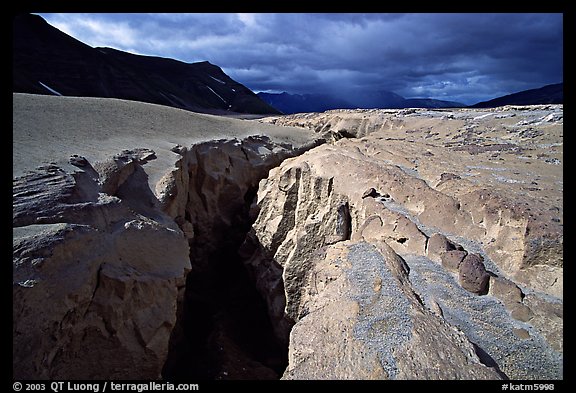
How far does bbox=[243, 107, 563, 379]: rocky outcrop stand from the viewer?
2.66 metres

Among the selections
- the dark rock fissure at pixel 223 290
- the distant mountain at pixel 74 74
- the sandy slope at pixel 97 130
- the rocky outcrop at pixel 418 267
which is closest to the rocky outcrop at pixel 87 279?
the sandy slope at pixel 97 130

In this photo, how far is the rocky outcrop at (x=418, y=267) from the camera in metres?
2.66

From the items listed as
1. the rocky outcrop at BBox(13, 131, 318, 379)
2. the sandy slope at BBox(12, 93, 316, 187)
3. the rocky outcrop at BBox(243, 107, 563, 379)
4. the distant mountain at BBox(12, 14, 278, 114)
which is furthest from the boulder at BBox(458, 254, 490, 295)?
the distant mountain at BBox(12, 14, 278, 114)

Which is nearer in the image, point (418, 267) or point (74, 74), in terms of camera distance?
point (418, 267)

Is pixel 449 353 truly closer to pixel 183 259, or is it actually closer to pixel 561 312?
pixel 561 312

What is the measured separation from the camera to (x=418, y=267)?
12.7 feet

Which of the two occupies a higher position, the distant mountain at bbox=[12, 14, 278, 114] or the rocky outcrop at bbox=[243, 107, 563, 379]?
the distant mountain at bbox=[12, 14, 278, 114]

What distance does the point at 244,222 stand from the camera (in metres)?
10.1

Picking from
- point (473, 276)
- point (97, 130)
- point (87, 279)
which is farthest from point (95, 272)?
point (97, 130)

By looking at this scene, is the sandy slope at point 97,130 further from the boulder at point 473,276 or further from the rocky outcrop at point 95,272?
the boulder at point 473,276

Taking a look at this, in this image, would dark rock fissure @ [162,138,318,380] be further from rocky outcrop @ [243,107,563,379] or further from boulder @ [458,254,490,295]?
boulder @ [458,254,490,295]

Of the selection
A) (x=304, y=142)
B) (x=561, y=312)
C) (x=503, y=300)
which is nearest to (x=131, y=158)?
(x=503, y=300)

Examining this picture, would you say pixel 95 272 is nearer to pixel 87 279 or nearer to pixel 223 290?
pixel 87 279

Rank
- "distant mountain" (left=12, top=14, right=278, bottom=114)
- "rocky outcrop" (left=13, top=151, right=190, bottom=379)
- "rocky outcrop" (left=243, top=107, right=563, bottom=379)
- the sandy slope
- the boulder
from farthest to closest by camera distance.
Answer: "distant mountain" (left=12, top=14, right=278, bottom=114) → the sandy slope → the boulder → "rocky outcrop" (left=13, top=151, right=190, bottom=379) → "rocky outcrop" (left=243, top=107, right=563, bottom=379)
